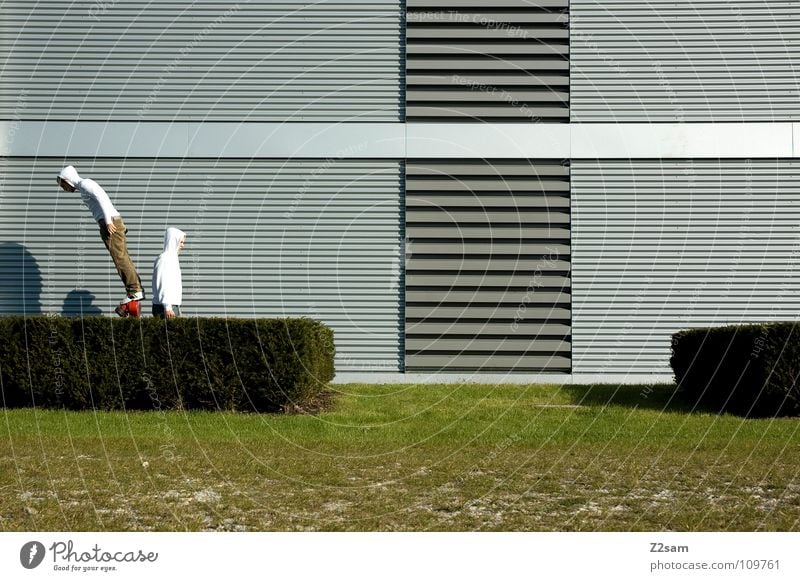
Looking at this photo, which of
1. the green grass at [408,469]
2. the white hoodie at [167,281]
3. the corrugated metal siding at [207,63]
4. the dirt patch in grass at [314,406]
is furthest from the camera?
the corrugated metal siding at [207,63]

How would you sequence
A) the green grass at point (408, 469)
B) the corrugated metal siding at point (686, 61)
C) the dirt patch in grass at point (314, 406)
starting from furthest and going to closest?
the corrugated metal siding at point (686, 61), the dirt patch in grass at point (314, 406), the green grass at point (408, 469)

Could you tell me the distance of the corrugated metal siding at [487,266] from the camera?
14219 mm

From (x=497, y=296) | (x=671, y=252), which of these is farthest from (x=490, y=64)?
(x=671, y=252)

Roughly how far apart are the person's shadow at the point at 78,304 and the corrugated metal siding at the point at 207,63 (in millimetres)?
2948

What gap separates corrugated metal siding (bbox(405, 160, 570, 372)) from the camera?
46.6 ft

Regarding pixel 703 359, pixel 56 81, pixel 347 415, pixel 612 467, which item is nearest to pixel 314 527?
pixel 612 467

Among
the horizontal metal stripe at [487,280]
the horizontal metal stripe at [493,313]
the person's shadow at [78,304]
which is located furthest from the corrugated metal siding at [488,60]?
the person's shadow at [78,304]

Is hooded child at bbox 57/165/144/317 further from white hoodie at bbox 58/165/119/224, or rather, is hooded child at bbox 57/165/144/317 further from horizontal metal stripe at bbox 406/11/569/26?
horizontal metal stripe at bbox 406/11/569/26

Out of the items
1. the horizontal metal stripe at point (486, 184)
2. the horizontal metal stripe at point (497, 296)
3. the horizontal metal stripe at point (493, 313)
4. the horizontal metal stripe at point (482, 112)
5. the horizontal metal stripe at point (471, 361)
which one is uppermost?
the horizontal metal stripe at point (482, 112)

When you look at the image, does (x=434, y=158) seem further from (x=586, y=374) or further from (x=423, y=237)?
(x=586, y=374)

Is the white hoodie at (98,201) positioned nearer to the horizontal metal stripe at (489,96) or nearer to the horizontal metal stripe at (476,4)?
the horizontal metal stripe at (489,96)

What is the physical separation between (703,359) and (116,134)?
9.97 metres

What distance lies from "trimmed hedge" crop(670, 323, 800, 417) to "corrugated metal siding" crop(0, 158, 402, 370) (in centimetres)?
527

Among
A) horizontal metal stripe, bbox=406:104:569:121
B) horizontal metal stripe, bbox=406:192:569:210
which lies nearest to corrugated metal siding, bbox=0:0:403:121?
horizontal metal stripe, bbox=406:104:569:121
